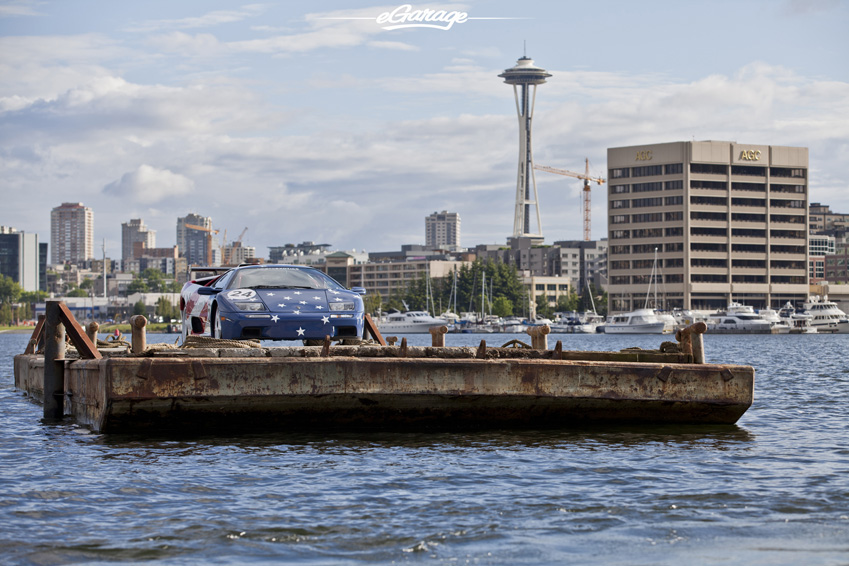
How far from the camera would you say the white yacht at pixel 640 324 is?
14425 cm

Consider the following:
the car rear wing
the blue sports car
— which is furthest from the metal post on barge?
the car rear wing

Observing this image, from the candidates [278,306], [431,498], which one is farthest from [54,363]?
[431,498]

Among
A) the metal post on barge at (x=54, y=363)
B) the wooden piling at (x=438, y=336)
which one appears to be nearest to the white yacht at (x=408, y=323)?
the wooden piling at (x=438, y=336)

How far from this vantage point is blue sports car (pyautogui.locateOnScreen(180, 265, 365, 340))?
14.9m

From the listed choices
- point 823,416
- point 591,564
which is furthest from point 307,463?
point 823,416

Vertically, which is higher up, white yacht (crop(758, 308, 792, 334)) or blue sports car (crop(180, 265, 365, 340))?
blue sports car (crop(180, 265, 365, 340))

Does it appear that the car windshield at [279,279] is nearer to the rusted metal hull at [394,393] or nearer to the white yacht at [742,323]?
the rusted metal hull at [394,393]

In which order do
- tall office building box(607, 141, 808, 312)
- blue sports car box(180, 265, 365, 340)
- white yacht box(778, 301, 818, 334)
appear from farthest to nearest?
tall office building box(607, 141, 808, 312) < white yacht box(778, 301, 818, 334) < blue sports car box(180, 265, 365, 340)

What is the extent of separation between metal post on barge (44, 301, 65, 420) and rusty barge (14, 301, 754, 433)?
153 centimetres

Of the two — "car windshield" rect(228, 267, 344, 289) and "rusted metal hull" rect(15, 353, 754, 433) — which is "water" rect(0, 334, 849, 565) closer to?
"rusted metal hull" rect(15, 353, 754, 433)

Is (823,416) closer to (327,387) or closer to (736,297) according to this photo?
(327,387)

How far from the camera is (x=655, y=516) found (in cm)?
912

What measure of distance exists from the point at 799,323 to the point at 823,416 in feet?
434

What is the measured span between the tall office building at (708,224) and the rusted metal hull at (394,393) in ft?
545
